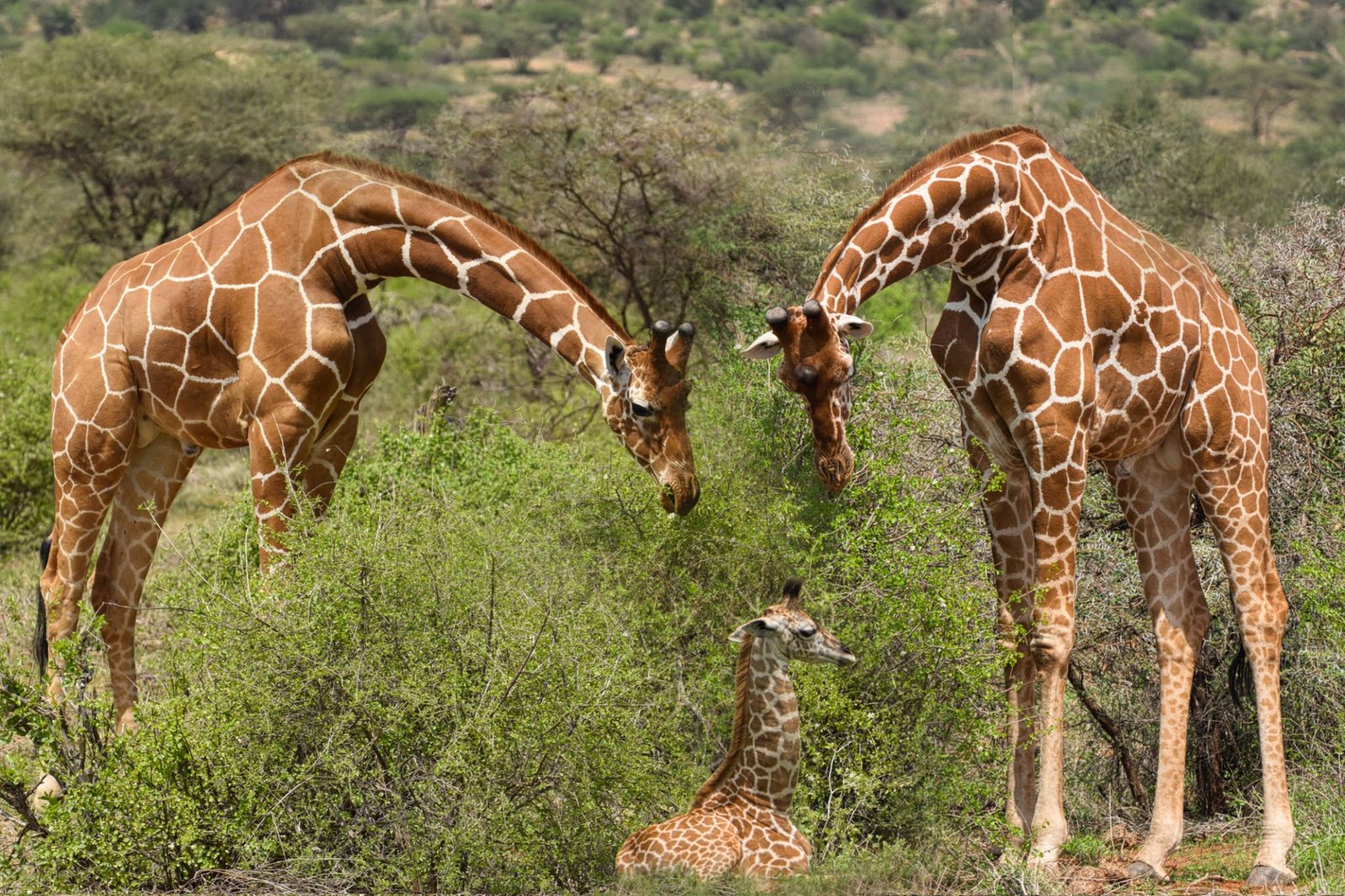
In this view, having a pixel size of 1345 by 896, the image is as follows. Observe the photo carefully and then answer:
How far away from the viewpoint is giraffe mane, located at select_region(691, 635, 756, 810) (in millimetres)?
6180

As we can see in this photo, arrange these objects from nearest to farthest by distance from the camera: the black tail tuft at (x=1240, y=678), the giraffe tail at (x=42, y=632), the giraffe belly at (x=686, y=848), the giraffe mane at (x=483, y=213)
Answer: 1. the giraffe belly at (x=686, y=848)
2. the giraffe mane at (x=483, y=213)
3. the black tail tuft at (x=1240, y=678)
4. the giraffe tail at (x=42, y=632)

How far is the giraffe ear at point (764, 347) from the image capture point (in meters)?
6.18

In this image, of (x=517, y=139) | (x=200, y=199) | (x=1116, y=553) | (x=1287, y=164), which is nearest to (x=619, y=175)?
(x=517, y=139)

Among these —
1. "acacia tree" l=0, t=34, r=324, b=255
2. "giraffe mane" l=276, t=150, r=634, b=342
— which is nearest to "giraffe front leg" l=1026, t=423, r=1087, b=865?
"giraffe mane" l=276, t=150, r=634, b=342

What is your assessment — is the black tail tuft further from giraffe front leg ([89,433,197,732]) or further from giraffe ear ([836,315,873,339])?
giraffe front leg ([89,433,197,732])

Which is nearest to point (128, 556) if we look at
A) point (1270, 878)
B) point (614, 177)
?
point (1270, 878)

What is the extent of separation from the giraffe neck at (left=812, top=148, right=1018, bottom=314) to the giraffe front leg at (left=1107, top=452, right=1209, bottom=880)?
4.24 ft

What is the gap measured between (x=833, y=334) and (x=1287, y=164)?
28.9 m

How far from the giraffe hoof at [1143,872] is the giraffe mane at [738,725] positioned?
5.55ft

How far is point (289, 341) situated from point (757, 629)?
2479mm

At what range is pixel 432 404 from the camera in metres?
12.4

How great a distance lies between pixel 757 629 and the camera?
604cm

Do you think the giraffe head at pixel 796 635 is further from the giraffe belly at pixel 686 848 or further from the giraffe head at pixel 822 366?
the giraffe belly at pixel 686 848

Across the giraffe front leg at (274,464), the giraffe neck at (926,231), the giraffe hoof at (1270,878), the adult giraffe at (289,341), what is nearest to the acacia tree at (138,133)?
the adult giraffe at (289,341)
